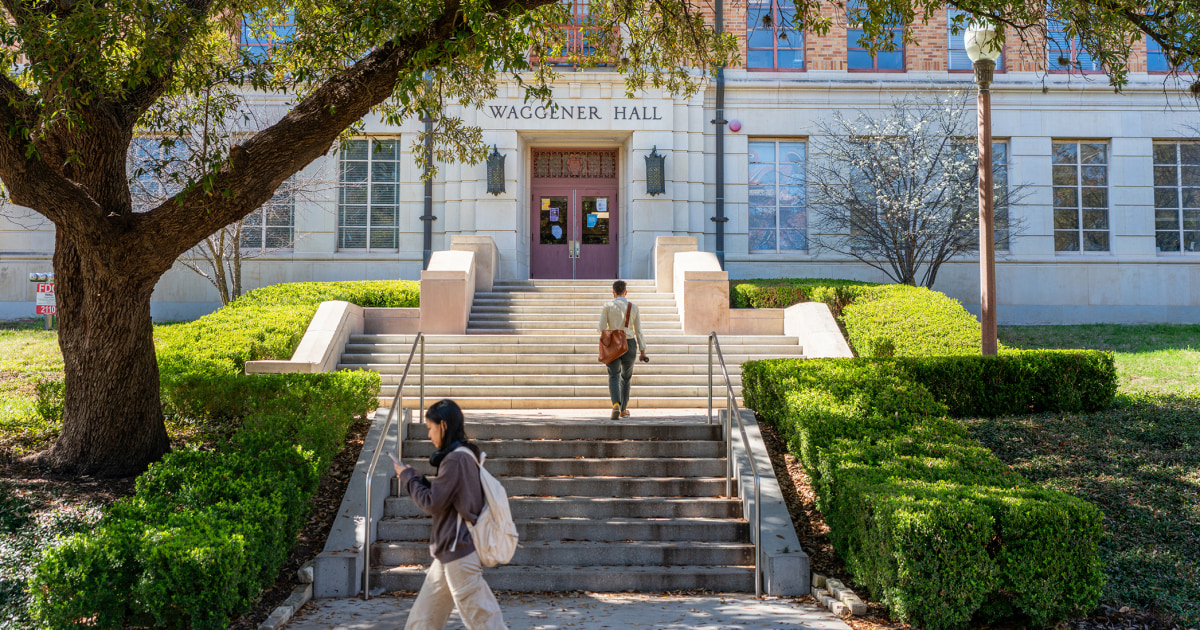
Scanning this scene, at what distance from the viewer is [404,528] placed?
7.12 meters

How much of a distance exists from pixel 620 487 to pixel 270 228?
14365 mm

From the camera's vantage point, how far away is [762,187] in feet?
64.9

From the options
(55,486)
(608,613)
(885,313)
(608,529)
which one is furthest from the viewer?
(885,313)

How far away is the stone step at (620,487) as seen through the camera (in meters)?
7.80

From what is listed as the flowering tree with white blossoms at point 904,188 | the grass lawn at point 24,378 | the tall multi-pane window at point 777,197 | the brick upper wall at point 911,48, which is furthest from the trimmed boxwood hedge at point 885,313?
the grass lawn at point 24,378

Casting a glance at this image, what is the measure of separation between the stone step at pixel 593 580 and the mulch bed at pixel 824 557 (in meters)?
0.76

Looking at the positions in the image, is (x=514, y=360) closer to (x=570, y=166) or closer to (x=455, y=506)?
(x=455, y=506)

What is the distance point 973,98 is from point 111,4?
17.5 metres

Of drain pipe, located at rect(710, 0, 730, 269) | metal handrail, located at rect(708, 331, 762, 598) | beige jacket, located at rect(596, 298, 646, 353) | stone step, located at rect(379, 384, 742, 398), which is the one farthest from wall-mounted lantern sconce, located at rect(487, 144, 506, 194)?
metal handrail, located at rect(708, 331, 762, 598)

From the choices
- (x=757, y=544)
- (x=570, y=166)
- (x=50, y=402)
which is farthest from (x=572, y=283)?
(x=757, y=544)

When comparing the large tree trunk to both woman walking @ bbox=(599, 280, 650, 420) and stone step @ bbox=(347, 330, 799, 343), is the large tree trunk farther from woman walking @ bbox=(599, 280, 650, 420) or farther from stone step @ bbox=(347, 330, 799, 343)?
stone step @ bbox=(347, 330, 799, 343)

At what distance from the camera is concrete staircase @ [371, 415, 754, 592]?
6.61 m

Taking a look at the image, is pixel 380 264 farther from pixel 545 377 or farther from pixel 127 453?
pixel 127 453

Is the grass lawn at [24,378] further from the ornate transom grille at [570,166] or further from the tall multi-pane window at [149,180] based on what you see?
the ornate transom grille at [570,166]
